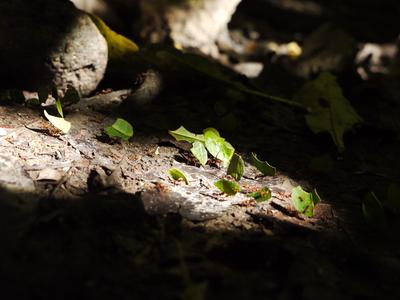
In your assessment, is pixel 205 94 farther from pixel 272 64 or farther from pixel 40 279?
pixel 40 279

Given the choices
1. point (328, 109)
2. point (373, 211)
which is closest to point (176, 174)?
point (373, 211)


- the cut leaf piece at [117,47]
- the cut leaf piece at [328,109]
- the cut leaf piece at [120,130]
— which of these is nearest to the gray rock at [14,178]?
the cut leaf piece at [120,130]

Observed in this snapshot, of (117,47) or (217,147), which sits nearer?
(217,147)

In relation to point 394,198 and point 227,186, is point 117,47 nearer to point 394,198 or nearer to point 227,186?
point 227,186

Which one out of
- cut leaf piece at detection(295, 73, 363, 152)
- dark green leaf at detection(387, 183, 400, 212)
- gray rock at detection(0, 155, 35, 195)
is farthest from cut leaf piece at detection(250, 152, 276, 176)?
gray rock at detection(0, 155, 35, 195)

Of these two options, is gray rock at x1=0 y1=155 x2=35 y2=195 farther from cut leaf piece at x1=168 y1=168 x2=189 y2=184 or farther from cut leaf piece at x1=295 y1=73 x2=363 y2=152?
cut leaf piece at x1=295 y1=73 x2=363 y2=152

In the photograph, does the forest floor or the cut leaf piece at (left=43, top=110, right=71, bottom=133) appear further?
the cut leaf piece at (left=43, top=110, right=71, bottom=133)

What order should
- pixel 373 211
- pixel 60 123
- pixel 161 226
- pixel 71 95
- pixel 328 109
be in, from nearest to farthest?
pixel 161 226 → pixel 373 211 → pixel 60 123 → pixel 71 95 → pixel 328 109
